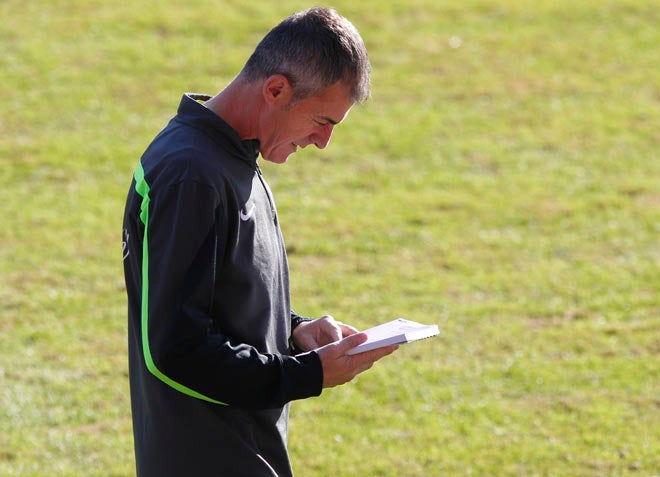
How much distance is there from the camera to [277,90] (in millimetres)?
2877

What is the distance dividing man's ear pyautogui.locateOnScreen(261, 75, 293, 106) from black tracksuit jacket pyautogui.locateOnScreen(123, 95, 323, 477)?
0.14 m

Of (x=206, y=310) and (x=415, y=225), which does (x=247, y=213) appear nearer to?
(x=206, y=310)

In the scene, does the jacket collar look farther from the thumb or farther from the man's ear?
the thumb

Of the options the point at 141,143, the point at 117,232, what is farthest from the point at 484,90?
the point at 117,232

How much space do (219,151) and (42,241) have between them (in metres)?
5.79

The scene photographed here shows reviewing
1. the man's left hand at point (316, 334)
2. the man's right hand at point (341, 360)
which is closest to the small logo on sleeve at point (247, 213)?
the man's right hand at point (341, 360)

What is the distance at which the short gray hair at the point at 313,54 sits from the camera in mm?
2846

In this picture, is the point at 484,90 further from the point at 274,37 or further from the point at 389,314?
the point at 274,37

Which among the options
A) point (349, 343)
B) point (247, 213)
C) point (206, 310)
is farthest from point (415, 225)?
point (206, 310)

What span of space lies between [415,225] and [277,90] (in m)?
5.94

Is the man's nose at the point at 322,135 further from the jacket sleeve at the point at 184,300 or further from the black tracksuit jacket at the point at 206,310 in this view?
the jacket sleeve at the point at 184,300

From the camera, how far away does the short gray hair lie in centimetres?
285

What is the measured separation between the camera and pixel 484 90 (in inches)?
444

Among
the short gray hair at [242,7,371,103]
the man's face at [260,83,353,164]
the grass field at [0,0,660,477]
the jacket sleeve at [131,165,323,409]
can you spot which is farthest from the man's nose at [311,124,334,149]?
the grass field at [0,0,660,477]
